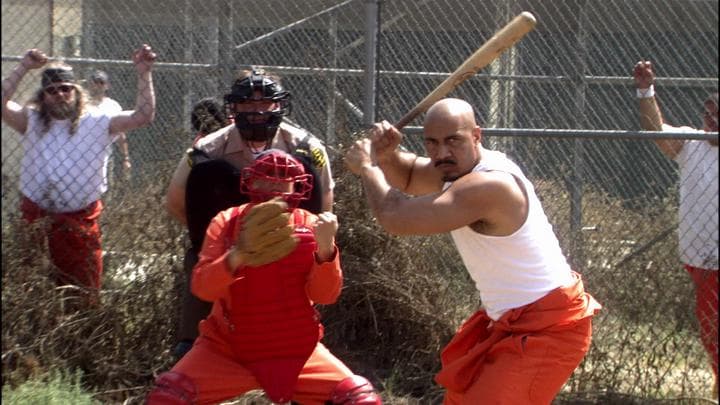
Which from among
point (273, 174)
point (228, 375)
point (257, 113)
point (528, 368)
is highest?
point (257, 113)

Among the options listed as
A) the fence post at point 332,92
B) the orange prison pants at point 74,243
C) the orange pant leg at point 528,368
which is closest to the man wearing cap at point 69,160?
the orange prison pants at point 74,243

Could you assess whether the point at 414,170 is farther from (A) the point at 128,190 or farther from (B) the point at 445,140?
(A) the point at 128,190

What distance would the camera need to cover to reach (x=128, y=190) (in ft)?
21.2

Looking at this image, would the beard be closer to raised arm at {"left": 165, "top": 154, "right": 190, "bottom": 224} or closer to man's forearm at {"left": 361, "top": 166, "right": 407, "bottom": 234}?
raised arm at {"left": 165, "top": 154, "right": 190, "bottom": 224}

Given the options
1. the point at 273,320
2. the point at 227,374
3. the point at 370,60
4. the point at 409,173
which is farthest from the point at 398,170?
the point at 370,60

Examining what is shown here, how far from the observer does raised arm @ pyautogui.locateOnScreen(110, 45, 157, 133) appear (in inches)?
232

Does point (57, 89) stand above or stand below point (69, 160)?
above

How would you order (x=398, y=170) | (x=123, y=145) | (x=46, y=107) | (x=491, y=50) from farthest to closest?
(x=123, y=145)
(x=46, y=107)
(x=398, y=170)
(x=491, y=50)

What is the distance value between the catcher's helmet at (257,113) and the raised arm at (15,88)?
1267mm

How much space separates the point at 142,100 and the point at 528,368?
2.77 meters

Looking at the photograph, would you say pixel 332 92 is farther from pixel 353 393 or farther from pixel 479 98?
pixel 353 393

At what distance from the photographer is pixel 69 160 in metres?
6.09

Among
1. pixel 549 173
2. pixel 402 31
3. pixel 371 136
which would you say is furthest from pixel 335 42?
pixel 371 136

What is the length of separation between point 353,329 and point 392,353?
275 mm
